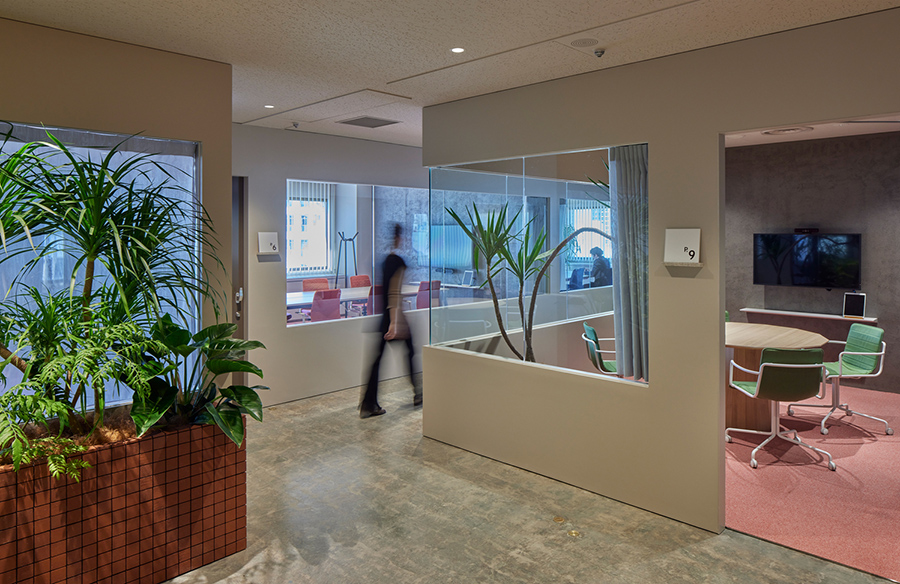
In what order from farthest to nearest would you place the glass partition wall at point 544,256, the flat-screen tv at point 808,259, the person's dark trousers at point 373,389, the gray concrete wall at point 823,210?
the flat-screen tv at point 808,259 < the gray concrete wall at point 823,210 < the person's dark trousers at point 373,389 < the glass partition wall at point 544,256

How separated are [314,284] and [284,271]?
0.38 m

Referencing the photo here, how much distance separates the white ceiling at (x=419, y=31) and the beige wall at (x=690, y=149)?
Result: 0.12m

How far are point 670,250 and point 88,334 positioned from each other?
2917 millimetres

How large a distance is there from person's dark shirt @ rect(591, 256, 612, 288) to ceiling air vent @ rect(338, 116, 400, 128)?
8.18 feet

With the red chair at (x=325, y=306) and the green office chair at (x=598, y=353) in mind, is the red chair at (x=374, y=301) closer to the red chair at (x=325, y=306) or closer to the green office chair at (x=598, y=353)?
the red chair at (x=325, y=306)

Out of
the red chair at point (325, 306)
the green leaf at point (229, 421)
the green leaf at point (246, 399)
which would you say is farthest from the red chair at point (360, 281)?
the green leaf at point (229, 421)

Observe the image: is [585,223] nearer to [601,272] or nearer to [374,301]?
[601,272]

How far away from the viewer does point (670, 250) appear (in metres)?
3.43

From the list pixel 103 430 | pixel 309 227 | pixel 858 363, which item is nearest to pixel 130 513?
pixel 103 430

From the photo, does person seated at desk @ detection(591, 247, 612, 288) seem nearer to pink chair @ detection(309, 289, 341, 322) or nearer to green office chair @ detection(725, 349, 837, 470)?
green office chair @ detection(725, 349, 837, 470)

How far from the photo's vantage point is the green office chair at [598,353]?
12.6 ft

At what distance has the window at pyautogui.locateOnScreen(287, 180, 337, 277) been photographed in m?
6.00

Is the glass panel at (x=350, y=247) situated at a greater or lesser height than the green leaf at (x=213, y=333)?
greater

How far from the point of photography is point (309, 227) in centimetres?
613
